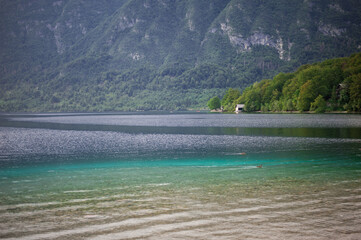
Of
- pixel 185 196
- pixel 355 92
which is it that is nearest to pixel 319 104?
pixel 355 92

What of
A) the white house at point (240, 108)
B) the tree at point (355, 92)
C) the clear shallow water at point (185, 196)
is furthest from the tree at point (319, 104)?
the clear shallow water at point (185, 196)

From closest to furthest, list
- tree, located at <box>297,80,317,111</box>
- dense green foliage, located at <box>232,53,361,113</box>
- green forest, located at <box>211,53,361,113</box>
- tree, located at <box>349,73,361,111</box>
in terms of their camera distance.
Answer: tree, located at <box>349,73,361,111</box>
dense green foliage, located at <box>232,53,361,113</box>
green forest, located at <box>211,53,361,113</box>
tree, located at <box>297,80,317,111</box>

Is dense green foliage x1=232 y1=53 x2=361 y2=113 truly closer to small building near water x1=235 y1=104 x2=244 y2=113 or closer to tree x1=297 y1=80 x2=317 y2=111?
tree x1=297 y1=80 x2=317 y2=111

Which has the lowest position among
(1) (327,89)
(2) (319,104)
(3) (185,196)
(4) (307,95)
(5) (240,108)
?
(3) (185,196)

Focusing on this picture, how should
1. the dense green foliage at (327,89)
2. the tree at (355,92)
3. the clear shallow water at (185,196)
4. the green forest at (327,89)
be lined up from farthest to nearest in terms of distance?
the green forest at (327,89), the dense green foliage at (327,89), the tree at (355,92), the clear shallow water at (185,196)

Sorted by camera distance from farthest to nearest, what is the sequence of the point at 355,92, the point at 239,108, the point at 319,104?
the point at 239,108, the point at 319,104, the point at 355,92

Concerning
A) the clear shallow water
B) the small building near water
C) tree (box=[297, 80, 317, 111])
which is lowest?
the clear shallow water

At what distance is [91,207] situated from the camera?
16594mm

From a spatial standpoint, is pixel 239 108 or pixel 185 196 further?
pixel 239 108

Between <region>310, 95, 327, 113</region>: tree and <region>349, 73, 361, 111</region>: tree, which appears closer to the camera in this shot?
<region>349, 73, 361, 111</region>: tree

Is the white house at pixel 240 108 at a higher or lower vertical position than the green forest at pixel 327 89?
lower

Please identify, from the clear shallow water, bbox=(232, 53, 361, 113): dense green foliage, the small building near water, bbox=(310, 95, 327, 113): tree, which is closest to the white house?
the small building near water

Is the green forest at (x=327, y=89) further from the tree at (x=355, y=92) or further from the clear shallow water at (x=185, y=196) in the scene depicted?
the clear shallow water at (x=185, y=196)

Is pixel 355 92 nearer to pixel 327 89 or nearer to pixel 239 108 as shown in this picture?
pixel 327 89
